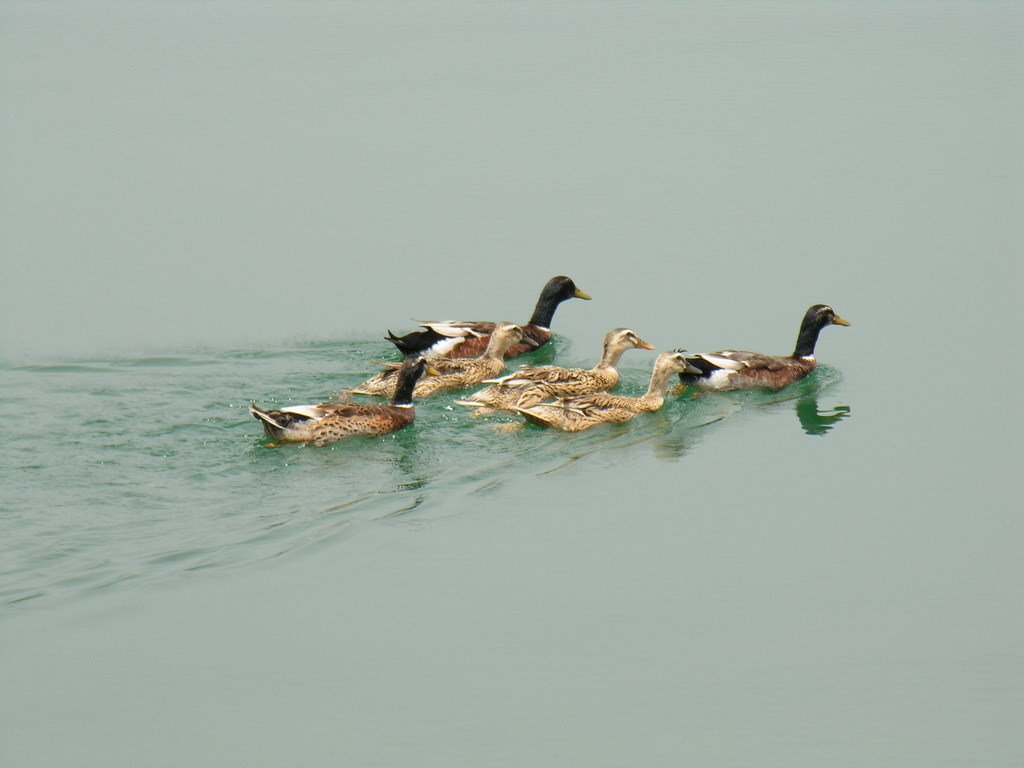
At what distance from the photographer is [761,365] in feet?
50.9

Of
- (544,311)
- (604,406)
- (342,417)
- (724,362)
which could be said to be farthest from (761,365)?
(342,417)

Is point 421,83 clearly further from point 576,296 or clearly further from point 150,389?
point 150,389

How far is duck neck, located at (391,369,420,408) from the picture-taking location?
14.3 metres

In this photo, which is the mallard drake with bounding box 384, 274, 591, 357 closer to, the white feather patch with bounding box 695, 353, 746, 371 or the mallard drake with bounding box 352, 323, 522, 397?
the mallard drake with bounding box 352, 323, 522, 397

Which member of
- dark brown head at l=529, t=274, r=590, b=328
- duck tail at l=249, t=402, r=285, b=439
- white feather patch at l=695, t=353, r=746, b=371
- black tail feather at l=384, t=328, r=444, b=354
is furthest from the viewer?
dark brown head at l=529, t=274, r=590, b=328

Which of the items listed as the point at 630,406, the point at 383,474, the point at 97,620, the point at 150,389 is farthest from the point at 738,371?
the point at 97,620

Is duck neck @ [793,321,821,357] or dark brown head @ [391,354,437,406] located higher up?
duck neck @ [793,321,821,357]

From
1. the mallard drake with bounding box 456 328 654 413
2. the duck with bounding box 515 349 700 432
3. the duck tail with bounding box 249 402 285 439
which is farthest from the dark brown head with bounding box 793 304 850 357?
the duck tail with bounding box 249 402 285 439

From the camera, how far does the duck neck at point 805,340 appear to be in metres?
Result: 16.1

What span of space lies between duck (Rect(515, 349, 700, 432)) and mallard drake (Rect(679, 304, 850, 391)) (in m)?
0.15

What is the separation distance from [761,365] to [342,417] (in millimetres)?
4332

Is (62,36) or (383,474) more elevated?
(62,36)

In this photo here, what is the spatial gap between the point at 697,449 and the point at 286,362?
4519 millimetres

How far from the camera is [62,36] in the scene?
1188 inches
